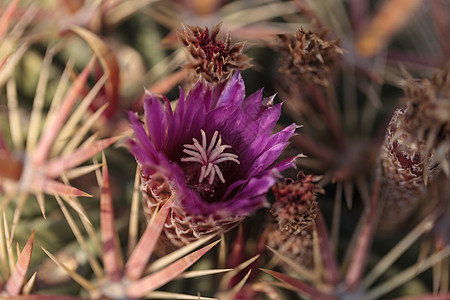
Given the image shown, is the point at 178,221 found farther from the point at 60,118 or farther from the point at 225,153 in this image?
the point at 60,118

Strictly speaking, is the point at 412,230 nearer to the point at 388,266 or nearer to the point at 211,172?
the point at 388,266

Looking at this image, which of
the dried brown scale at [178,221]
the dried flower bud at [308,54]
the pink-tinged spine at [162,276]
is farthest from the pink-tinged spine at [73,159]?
the dried flower bud at [308,54]

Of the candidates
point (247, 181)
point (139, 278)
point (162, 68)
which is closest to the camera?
point (247, 181)

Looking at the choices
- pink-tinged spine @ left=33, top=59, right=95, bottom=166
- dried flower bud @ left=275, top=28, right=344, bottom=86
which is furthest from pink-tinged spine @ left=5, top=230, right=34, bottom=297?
dried flower bud @ left=275, top=28, right=344, bottom=86

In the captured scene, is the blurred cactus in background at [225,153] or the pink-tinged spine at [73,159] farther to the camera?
the pink-tinged spine at [73,159]

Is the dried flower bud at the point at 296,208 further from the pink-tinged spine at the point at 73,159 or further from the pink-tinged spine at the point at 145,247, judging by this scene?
the pink-tinged spine at the point at 73,159

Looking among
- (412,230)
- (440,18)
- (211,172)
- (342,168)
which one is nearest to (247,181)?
(211,172)

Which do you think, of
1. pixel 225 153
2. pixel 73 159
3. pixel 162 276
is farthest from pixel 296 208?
pixel 73 159

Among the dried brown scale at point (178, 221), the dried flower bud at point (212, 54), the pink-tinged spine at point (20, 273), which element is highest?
the dried flower bud at point (212, 54)
